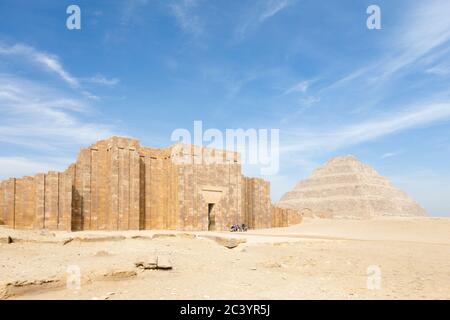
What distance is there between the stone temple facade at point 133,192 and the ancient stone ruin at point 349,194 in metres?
41.5

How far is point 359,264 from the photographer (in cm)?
961

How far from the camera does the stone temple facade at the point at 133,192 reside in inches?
907

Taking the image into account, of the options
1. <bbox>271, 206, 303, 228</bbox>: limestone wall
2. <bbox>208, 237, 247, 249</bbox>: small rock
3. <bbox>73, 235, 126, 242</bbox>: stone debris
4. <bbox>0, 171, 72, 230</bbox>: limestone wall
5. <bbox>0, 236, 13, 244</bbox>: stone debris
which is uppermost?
<bbox>0, 171, 72, 230</bbox>: limestone wall

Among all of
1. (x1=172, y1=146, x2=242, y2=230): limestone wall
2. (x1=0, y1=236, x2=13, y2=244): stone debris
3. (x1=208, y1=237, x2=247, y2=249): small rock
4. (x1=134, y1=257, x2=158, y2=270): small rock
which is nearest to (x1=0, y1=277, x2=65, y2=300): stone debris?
(x1=134, y1=257, x2=158, y2=270): small rock

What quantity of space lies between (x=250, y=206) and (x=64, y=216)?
1729cm

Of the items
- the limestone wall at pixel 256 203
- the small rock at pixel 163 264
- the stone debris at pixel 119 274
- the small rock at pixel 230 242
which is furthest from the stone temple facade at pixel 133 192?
the stone debris at pixel 119 274

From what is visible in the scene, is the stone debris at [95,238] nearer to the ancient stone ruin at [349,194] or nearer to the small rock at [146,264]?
the small rock at [146,264]

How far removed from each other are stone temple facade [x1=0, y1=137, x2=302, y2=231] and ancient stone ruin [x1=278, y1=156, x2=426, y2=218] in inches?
1634

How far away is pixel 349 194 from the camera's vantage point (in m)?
76.6

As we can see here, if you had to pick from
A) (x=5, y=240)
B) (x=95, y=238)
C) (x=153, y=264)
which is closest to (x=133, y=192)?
(x=95, y=238)

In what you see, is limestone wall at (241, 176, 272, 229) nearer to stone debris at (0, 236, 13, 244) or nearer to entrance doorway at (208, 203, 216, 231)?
entrance doorway at (208, 203, 216, 231)

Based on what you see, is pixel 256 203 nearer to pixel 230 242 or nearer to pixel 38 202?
pixel 38 202

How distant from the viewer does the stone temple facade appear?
2303cm
